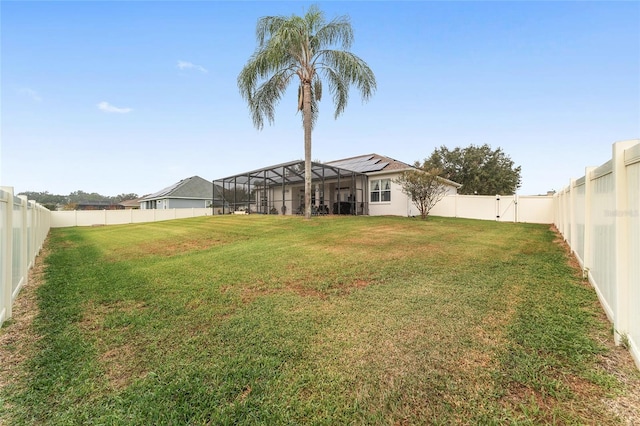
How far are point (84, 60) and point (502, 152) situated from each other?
32573 mm

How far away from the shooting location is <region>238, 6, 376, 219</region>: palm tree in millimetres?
12398

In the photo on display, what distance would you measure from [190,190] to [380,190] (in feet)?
77.7

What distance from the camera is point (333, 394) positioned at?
74.6 inches

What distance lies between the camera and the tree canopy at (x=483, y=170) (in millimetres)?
27594

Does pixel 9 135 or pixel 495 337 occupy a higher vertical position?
pixel 9 135

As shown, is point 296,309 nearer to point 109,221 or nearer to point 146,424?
point 146,424

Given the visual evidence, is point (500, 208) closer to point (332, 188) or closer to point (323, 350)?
point (332, 188)

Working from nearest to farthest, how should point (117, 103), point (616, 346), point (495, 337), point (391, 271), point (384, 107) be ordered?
1. point (616, 346)
2. point (495, 337)
3. point (391, 271)
4. point (117, 103)
5. point (384, 107)

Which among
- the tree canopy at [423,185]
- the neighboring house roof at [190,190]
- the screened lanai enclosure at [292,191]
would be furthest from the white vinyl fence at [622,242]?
the neighboring house roof at [190,190]

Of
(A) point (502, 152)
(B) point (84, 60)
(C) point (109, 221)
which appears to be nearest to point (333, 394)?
(B) point (84, 60)

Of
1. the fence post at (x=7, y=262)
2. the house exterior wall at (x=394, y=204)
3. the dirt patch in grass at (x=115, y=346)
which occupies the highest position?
the house exterior wall at (x=394, y=204)

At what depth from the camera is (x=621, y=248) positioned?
2324mm

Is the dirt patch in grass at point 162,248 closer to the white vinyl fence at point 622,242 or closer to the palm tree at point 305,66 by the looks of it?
the palm tree at point 305,66

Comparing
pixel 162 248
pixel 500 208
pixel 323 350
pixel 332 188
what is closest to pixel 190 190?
pixel 332 188
